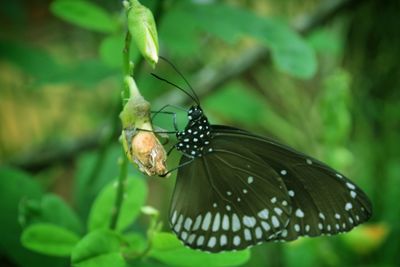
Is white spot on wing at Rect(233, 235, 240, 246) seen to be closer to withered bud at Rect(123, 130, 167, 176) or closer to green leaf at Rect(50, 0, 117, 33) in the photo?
withered bud at Rect(123, 130, 167, 176)

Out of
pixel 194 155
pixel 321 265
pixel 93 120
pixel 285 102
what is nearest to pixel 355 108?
pixel 285 102

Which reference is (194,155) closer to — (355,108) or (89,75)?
(89,75)

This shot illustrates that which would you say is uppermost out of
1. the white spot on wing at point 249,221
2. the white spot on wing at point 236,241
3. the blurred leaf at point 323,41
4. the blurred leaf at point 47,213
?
the blurred leaf at point 323,41

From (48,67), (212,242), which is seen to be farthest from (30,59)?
(212,242)

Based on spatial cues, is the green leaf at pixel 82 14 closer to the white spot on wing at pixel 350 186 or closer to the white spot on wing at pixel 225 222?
the white spot on wing at pixel 225 222

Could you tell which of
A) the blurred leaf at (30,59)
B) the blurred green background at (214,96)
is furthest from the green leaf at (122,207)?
the blurred leaf at (30,59)

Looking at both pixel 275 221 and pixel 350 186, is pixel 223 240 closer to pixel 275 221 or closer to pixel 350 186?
pixel 275 221
